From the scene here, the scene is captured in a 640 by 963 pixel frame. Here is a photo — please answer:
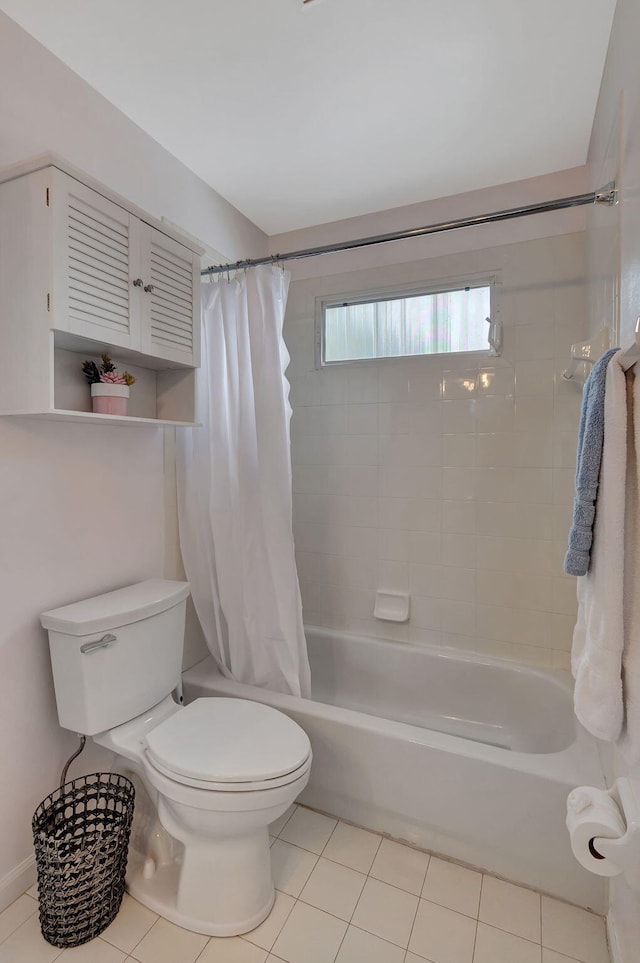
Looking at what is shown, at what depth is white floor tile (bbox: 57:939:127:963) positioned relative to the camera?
1.21 m

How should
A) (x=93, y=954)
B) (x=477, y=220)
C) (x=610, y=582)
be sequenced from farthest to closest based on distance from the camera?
(x=477, y=220)
(x=93, y=954)
(x=610, y=582)

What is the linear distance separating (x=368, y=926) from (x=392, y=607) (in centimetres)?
119

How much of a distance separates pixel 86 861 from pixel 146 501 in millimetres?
1091

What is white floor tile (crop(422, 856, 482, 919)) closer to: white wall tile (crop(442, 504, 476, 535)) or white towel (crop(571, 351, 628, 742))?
white towel (crop(571, 351, 628, 742))

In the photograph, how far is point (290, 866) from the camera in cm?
150

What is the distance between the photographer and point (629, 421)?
714 mm

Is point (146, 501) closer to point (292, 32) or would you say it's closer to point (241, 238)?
point (241, 238)

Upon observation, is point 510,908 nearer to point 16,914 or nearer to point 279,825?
point 279,825

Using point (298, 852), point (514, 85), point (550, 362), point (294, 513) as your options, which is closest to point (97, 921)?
point (298, 852)

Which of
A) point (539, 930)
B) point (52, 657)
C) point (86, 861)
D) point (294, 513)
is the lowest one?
point (539, 930)

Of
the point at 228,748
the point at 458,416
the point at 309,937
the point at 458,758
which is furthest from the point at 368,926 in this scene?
the point at 458,416

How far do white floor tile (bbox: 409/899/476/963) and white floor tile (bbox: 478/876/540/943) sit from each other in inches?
2.7

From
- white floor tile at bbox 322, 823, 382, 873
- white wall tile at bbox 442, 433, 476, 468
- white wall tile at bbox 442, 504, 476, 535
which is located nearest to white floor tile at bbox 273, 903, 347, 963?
white floor tile at bbox 322, 823, 382, 873

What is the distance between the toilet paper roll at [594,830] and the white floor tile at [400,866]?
849 millimetres
